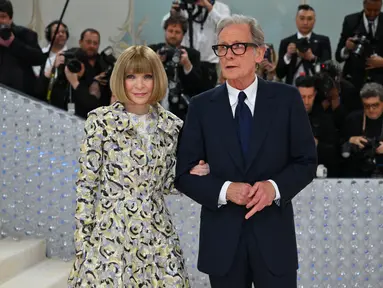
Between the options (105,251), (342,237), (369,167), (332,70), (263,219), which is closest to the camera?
(263,219)

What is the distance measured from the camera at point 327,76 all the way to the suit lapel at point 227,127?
3.16m

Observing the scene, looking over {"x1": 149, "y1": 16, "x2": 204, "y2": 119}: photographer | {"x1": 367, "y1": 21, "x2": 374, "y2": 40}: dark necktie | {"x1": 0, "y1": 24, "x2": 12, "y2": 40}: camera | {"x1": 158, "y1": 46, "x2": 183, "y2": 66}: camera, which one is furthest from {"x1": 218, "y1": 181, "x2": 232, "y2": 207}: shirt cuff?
{"x1": 367, "y1": 21, "x2": 374, "y2": 40}: dark necktie

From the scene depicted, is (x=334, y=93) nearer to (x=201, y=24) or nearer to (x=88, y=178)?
(x=201, y=24)

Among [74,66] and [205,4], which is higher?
[205,4]

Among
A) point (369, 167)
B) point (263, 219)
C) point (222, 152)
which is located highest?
point (222, 152)

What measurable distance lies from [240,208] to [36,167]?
2442mm

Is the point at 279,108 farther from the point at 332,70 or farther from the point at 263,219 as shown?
the point at 332,70

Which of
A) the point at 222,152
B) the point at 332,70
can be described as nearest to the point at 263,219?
the point at 222,152

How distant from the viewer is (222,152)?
9.57 ft

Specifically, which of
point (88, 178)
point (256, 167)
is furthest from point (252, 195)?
point (88, 178)

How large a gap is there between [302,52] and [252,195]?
12.2 feet

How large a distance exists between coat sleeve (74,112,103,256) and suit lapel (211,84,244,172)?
1.49ft

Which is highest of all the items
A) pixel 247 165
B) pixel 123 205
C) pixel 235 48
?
pixel 235 48

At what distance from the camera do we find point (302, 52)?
A: 20.9 feet
